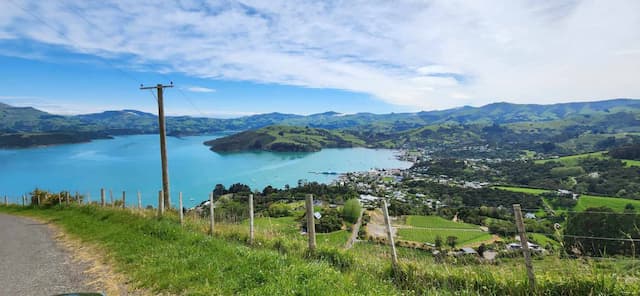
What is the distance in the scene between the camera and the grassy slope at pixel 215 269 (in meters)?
5.26

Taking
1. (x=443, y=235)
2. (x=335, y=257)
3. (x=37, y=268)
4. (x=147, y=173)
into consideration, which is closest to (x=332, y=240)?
(x=335, y=257)

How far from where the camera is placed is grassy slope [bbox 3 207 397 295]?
526 cm

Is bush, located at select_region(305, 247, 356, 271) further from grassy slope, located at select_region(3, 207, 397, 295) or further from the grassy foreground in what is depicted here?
grassy slope, located at select_region(3, 207, 397, 295)

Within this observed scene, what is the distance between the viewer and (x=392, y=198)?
68688mm

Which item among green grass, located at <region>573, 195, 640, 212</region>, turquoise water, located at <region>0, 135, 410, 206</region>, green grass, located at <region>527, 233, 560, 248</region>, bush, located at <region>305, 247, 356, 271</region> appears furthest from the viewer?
turquoise water, located at <region>0, 135, 410, 206</region>

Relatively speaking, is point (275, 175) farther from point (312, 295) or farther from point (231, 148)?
point (312, 295)

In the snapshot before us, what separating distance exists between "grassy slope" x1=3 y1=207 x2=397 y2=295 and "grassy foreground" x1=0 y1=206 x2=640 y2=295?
0.06ft

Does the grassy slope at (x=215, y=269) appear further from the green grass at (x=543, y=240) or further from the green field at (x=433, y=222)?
the green field at (x=433, y=222)

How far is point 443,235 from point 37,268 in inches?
1322

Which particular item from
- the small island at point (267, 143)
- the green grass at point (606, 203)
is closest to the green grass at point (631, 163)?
the green grass at point (606, 203)

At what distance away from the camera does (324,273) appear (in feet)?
18.7

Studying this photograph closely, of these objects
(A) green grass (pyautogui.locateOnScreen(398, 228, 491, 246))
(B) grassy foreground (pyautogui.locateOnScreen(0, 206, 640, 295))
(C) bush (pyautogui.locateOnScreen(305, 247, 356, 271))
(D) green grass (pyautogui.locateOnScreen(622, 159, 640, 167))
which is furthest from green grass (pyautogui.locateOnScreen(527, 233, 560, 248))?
(D) green grass (pyautogui.locateOnScreen(622, 159, 640, 167))

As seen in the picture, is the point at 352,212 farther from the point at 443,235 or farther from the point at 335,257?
the point at 335,257

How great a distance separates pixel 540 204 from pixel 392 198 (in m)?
26.9
